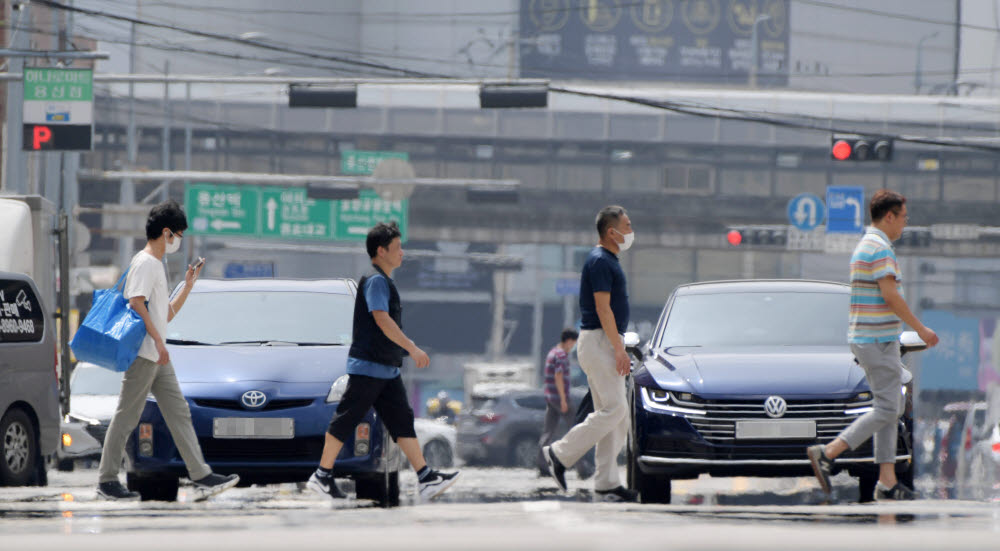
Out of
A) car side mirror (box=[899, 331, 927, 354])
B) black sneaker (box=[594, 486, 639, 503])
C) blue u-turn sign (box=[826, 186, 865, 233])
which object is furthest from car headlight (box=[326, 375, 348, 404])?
blue u-turn sign (box=[826, 186, 865, 233])

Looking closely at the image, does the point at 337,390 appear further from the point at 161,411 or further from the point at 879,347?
the point at 879,347

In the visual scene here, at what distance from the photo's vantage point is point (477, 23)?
83.6 m

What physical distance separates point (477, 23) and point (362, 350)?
7685 cm

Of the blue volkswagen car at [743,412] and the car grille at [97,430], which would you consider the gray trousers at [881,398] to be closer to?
the blue volkswagen car at [743,412]

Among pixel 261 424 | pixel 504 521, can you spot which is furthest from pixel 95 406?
pixel 504 521

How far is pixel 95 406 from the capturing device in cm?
1631

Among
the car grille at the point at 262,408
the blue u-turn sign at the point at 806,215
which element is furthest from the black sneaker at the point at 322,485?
the blue u-turn sign at the point at 806,215

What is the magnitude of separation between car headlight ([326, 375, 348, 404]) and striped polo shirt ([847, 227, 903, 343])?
2.95 metres

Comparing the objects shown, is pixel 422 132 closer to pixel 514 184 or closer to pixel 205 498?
pixel 514 184

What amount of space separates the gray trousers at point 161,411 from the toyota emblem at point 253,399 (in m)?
0.42

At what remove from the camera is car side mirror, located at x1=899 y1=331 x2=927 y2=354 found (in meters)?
8.42

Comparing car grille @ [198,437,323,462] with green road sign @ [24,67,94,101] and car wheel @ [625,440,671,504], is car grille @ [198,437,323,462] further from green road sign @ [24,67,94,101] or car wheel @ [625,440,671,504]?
green road sign @ [24,67,94,101]

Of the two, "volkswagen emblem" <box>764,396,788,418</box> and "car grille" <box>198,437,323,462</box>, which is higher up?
"volkswagen emblem" <box>764,396,788,418</box>

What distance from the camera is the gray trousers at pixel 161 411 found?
8211 millimetres
